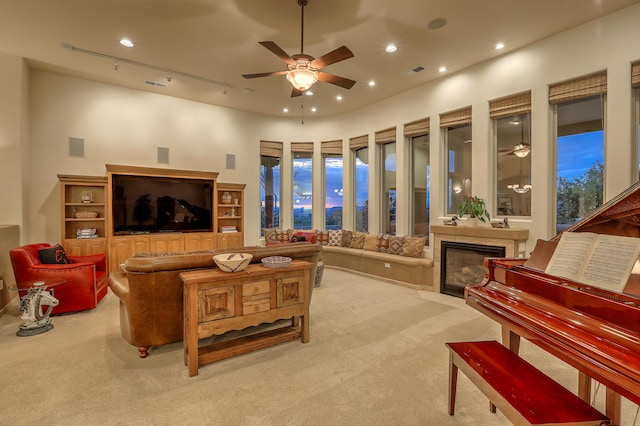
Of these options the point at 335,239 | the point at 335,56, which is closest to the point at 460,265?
the point at 335,239

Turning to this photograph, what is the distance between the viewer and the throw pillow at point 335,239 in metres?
6.69

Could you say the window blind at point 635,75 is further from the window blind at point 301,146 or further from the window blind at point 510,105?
the window blind at point 301,146

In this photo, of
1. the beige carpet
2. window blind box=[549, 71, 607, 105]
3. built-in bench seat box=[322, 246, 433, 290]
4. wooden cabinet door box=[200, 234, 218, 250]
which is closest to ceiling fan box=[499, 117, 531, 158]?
window blind box=[549, 71, 607, 105]

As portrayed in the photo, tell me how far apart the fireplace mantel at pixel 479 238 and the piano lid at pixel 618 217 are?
253 cm

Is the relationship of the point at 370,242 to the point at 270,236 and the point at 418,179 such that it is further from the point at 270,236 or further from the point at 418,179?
the point at 270,236

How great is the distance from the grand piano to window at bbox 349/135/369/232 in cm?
489

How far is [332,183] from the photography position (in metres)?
7.37

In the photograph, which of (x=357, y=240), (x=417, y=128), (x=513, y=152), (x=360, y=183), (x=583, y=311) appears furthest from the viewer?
(x=360, y=183)

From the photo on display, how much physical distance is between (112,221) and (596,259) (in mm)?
6229

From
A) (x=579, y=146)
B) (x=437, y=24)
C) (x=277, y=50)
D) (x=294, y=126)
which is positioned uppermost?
(x=437, y=24)

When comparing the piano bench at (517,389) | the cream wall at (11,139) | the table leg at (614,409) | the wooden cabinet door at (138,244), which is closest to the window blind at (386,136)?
the piano bench at (517,389)

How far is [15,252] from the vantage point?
3357mm

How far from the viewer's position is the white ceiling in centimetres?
334

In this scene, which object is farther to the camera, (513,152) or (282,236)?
(282,236)
